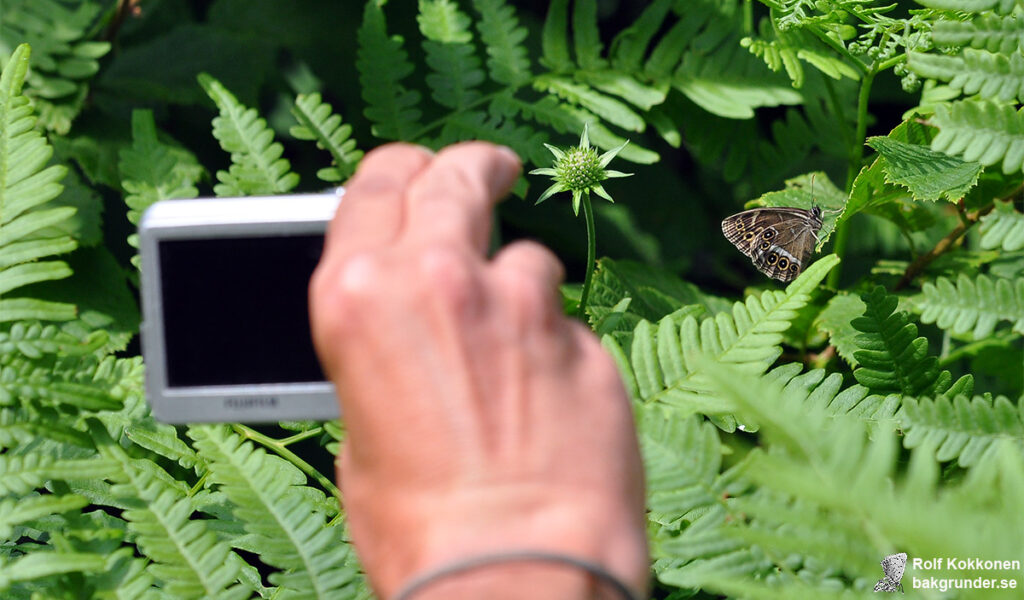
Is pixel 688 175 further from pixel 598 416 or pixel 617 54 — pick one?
pixel 598 416

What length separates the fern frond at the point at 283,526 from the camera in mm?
1163

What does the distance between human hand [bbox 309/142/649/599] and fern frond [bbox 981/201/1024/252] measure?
685 mm

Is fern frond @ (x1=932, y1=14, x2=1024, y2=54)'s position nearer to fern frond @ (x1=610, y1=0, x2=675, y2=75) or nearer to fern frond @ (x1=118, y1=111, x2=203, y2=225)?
fern frond @ (x1=610, y1=0, x2=675, y2=75)

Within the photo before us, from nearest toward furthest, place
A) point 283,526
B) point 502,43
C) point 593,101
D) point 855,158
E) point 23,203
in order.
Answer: point 283,526 < point 23,203 < point 855,158 < point 593,101 < point 502,43

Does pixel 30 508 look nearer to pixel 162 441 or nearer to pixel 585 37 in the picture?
pixel 162 441

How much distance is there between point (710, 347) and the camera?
1371 millimetres

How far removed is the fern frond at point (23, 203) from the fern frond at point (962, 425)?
1241 mm

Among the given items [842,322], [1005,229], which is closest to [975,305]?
[1005,229]

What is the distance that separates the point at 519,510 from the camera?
71 cm

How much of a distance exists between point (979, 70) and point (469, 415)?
3.00 feet

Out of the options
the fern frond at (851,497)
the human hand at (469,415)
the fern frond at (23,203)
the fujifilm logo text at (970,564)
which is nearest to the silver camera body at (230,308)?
the fern frond at (23,203)

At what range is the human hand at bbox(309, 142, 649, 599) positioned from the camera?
0.71 m

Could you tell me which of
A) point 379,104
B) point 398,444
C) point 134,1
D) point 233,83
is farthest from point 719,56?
point 398,444

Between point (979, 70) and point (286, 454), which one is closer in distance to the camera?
point (979, 70)
